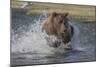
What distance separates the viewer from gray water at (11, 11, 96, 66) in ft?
7.95

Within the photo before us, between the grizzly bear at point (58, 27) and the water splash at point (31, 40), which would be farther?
the grizzly bear at point (58, 27)

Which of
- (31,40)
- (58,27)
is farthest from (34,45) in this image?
(58,27)

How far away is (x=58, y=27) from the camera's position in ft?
8.60

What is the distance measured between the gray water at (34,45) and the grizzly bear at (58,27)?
0.28ft

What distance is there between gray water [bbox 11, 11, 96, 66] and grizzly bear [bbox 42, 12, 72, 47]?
0.09 meters

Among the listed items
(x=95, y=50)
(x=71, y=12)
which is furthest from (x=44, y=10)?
(x=95, y=50)

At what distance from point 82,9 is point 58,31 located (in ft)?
1.61

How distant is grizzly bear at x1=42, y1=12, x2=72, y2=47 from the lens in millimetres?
2578

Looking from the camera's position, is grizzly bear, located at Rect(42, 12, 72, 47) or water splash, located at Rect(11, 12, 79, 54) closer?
water splash, located at Rect(11, 12, 79, 54)

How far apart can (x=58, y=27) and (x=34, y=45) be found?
1.36 feet

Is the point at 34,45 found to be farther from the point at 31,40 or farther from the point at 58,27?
the point at 58,27

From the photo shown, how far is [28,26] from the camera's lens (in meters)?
2.48

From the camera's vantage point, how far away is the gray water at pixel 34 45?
242 centimetres
